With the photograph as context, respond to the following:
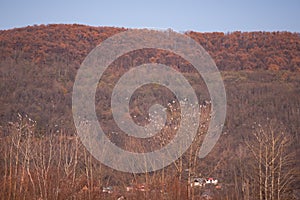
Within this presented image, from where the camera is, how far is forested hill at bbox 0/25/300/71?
72000 mm

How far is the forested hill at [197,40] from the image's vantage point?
236 ft

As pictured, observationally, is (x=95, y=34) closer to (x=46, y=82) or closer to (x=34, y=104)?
(x=46, y=82)

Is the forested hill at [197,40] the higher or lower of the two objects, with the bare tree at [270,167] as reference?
higher

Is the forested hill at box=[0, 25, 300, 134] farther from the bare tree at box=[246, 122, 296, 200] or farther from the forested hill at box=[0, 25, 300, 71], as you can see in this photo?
the bare tree at box=[246, 122, 296, 200]

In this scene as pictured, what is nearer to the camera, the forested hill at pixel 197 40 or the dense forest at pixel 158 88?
the dense forest at pixel 158 88

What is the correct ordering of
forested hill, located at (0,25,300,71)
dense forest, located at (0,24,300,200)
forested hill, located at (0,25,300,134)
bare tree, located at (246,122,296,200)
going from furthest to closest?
forested hill, located at (0,25,300,71) < forested hill, located at (0,25,300,134) < dense forest, located at (0,24,300,200) < bare tree, located at (246,122,296,200)

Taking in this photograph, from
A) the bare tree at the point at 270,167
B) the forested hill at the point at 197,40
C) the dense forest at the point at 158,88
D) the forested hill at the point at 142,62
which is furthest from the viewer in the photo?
the forested hill at the point at 197,40

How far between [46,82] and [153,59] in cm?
1733

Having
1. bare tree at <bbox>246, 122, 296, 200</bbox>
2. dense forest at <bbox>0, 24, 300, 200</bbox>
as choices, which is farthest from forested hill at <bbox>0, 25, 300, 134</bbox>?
bare tree at <bbox>246, 122, 296, 200</bbox>

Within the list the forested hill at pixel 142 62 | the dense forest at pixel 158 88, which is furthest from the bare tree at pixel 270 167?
the forested hill at pixel 142 62

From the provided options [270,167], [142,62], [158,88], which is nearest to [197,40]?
[142,62]

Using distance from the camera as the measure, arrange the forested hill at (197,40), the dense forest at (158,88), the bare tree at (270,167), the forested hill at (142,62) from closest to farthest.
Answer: the bare tree at (270,167) < the dense forest at (158,88) < the forested hill at (142,62) < the forested hill at (197,40)

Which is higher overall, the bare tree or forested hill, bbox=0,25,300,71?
forested hill, bbox=0,25,300,71

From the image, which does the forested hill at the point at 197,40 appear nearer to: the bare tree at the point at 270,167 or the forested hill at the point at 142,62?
the forested hill at the point at 142,62
